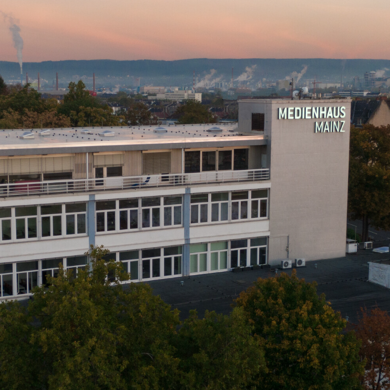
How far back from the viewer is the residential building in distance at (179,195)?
116ft

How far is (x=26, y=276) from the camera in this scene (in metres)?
35.2

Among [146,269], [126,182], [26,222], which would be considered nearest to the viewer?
[26,222]

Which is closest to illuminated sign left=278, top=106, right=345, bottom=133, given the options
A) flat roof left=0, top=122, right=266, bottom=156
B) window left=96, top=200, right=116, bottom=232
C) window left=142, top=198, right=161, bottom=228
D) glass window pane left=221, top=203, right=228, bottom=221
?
flat roof left=0, top=122, right=266, bottom=156

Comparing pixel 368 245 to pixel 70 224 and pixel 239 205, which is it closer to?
pixel 239 205

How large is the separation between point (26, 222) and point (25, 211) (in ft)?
2.12

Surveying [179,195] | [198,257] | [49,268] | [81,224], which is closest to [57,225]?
[81,224]

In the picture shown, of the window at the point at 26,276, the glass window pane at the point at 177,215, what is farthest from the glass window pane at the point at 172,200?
the window at the point at 26,276

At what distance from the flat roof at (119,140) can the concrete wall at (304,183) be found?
1840 mm

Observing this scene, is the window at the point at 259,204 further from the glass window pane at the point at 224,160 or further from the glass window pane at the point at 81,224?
the glass window pane at the point at 81,224

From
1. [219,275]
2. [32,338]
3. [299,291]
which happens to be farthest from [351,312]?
[32,338]

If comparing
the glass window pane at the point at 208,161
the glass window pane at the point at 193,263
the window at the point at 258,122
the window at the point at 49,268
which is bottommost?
the glass window pane at the point at 193,263

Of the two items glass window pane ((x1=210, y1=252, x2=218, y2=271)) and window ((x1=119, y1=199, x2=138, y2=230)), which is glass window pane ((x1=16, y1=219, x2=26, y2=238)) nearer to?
window ((x1=119, y1=199, x2=138, y2=230))

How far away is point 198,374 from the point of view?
61.3 ft

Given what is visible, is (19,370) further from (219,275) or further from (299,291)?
(219,275)
